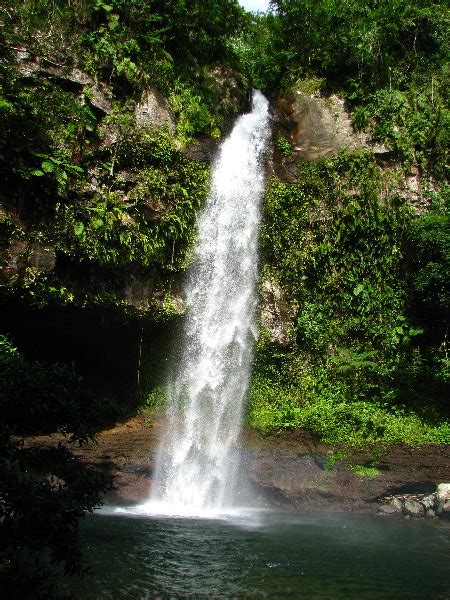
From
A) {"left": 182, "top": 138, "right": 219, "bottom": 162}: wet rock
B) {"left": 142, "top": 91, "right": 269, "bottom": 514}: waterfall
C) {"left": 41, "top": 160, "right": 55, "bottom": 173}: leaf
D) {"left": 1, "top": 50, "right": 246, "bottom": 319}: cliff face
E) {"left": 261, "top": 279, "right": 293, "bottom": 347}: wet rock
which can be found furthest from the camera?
{"left": 261, "top": 279, "right": 293, "bottom": 347}: wet rock

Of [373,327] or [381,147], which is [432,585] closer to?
[373,327]

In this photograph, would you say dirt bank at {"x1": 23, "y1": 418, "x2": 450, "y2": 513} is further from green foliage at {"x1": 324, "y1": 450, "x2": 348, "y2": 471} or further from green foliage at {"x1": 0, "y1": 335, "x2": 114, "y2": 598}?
green foliage at {"x1": 0, "y1": 335, "x2": 114, "y2": 598}

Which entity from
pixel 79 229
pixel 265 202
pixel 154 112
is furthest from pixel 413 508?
pixel 154 112

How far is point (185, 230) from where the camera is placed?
1241 cm

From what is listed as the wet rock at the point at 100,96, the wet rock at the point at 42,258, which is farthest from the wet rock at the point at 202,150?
the wet rock at the point at 42,258

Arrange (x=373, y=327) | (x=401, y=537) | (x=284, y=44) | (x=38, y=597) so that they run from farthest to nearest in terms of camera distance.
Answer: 1. (x=284, y=44)
2. (x=373, y=327)
3. (x=401, y=537)
4. (x=38, y=597)

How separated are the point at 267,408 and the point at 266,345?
5.50ft

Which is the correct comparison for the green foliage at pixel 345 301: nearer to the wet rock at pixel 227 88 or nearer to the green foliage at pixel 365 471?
the green foliage at pixel 365 471

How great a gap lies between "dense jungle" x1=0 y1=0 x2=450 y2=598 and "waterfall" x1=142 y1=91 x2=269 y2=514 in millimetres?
434

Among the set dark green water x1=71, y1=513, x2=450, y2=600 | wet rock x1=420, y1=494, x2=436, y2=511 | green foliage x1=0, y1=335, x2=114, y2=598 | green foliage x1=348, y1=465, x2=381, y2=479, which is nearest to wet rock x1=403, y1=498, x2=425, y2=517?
wet rock x1=420, y1=494, x2=436, y2=511

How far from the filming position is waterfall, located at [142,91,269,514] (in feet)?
38.2

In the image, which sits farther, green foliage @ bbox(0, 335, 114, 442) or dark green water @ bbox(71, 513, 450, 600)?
dark green water @ bbox(71, 513, 450, 600)

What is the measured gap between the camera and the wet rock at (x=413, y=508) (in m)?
9.52

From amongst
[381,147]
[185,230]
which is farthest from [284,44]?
[185,230]
